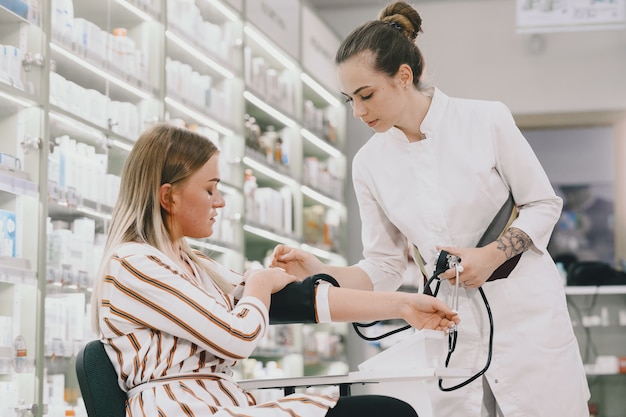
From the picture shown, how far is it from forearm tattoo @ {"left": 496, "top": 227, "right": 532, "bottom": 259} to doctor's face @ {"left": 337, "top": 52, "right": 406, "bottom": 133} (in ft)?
1.38

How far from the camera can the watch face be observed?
3.70 meters

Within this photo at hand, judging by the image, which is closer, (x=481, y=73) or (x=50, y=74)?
(x=50, y=74)

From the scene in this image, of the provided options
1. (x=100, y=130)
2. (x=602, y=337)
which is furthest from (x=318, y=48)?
(x=100, y=130)

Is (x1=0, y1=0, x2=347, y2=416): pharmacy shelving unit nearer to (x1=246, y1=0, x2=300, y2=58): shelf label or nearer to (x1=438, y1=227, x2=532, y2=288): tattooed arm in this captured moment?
(x1=246, y1=0, x2=300, y2=58): shelf label

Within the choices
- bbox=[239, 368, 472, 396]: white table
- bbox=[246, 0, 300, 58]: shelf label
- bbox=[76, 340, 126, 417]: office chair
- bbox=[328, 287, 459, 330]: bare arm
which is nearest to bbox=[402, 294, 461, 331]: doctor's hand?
bbox=[328, 287, 459, 330]: bare arm

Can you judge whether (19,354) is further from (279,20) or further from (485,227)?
(279,20)

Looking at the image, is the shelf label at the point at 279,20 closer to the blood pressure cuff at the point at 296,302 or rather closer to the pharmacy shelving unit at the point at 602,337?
the pharmacy shelving unit at the point at 602,337

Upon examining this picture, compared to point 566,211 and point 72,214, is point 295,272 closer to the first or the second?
point 72,214

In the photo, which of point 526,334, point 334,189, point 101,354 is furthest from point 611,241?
point 101,354

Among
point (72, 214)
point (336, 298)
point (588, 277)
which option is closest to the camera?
point (336, 298)

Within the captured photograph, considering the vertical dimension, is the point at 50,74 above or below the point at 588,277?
above

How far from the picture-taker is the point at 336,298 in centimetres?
197

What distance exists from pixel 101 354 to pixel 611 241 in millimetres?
8405

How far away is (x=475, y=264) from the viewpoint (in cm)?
218
